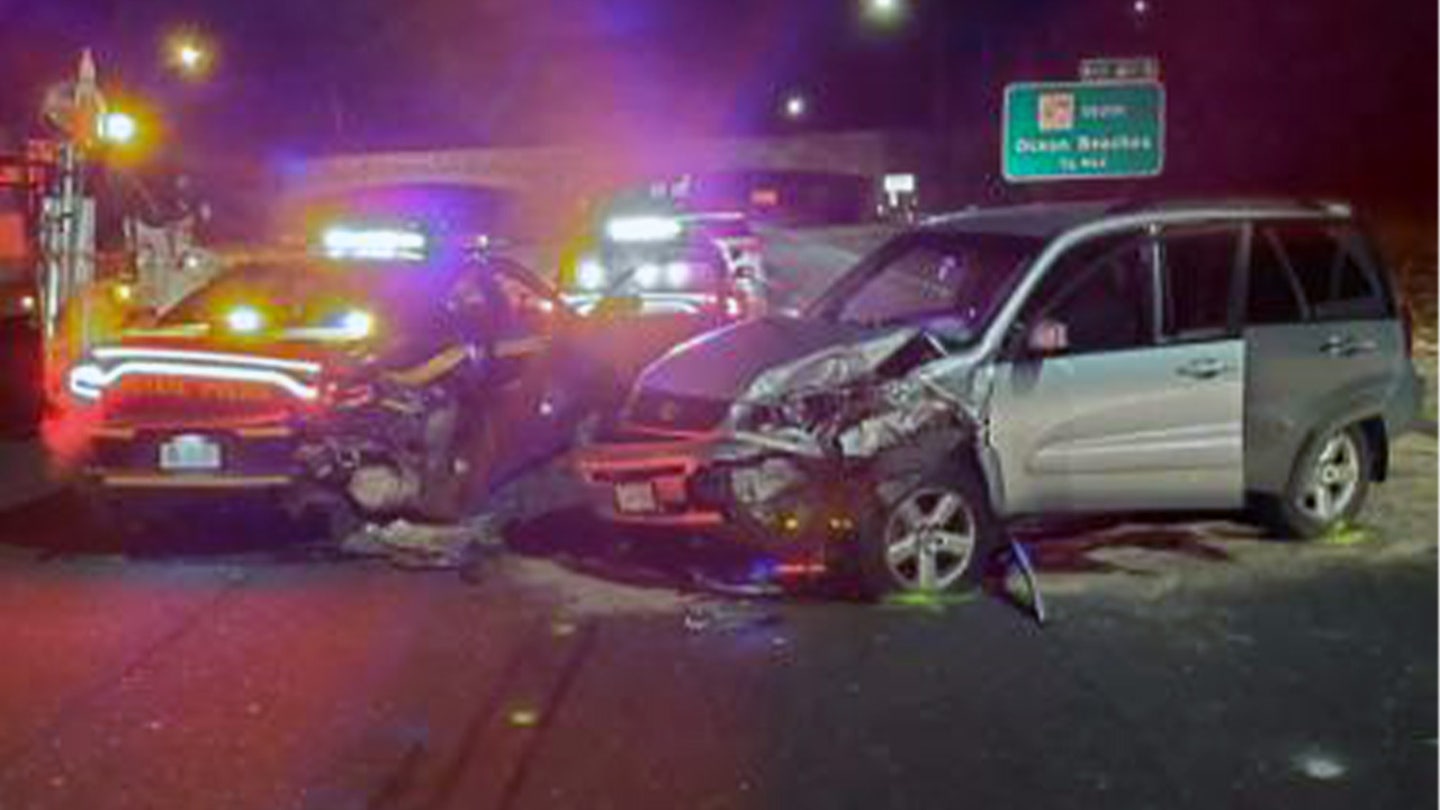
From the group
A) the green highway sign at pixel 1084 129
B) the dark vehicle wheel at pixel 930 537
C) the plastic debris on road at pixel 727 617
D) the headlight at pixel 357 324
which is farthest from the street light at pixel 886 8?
the plastic debris on road at pixel 727 617

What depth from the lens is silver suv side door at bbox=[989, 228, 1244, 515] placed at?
27.3 feet

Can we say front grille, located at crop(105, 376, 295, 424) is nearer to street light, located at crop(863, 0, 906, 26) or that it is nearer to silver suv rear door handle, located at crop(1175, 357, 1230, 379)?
silver suv rear door handle, located at crop(1175, 357, 1230, 379)

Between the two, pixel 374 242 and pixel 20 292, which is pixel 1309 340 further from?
pixel 374 242

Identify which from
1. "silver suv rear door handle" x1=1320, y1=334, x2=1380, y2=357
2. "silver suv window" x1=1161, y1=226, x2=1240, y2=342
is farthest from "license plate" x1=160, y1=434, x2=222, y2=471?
"silver suv rear door handle" x1=1320, y1=334, x2=1380, y2=357

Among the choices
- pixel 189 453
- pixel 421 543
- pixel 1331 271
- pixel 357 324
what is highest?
pixel 1331 271

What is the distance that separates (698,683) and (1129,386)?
281 cm

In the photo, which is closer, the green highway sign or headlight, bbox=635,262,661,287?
the green highway sign

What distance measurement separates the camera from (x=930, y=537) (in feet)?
26.6

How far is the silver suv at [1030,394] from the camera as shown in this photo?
26.6ft

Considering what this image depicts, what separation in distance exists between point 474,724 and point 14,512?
17.1 feet

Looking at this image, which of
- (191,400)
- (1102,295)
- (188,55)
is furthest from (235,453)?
(188,55)

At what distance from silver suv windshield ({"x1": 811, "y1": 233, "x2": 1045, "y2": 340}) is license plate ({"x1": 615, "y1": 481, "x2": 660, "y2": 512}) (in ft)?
4.50

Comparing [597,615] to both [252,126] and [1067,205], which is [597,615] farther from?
[252,126]

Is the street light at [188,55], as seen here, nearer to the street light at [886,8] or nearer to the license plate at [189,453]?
the street light at [886,8]
